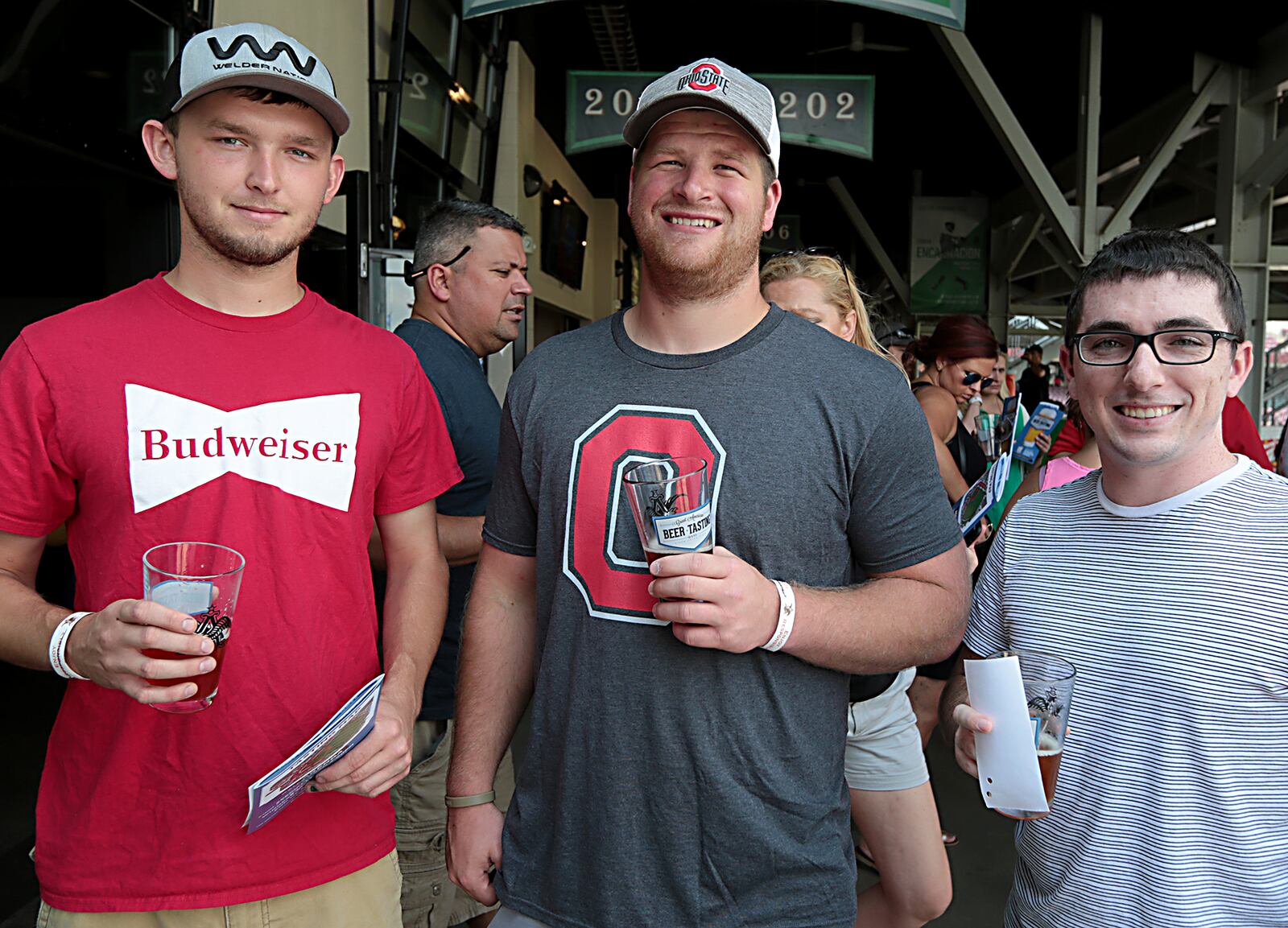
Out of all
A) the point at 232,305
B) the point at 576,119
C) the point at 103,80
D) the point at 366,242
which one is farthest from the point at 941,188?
the point at 232,305

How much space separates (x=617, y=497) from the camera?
66.2 inches

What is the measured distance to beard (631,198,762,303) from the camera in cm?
170

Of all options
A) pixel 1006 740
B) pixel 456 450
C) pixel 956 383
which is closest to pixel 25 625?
pixel 456 450

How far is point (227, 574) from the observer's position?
1.41m

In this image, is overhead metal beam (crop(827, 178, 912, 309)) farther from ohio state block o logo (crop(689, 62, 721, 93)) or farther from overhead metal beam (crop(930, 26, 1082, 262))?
ohio state block o logo (crop(689, 62, 721, 93))

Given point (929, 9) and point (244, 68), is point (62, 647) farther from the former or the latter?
point (929, 9)

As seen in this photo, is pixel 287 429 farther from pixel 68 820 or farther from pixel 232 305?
pixel 68 820

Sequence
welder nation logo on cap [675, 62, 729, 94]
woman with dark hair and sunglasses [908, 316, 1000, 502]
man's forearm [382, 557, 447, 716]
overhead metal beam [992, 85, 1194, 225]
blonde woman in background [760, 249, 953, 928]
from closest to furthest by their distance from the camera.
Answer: welder nation logo on cap [675, 62, 729, 94]
man's forearm [382, 557, 447, 716]
blonde woman in background [760, 249, 953, 928]
woman with dark hair and sunglasses [908, 316, 1000, 502]
overhead metal beam [992, 85, 1194, 225]

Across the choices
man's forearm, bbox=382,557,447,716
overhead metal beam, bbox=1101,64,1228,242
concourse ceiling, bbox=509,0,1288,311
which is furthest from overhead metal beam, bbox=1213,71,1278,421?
man's forearm, bbox=382,557,447,716

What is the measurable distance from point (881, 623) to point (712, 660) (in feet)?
0.94

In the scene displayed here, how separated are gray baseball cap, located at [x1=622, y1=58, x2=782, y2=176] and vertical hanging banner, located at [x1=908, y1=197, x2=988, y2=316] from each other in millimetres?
15316

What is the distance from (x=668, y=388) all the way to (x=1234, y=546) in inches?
37.2

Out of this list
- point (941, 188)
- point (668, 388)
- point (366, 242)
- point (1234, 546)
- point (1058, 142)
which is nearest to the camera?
point (1234, 546)

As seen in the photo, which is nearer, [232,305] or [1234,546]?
[1234,546]
